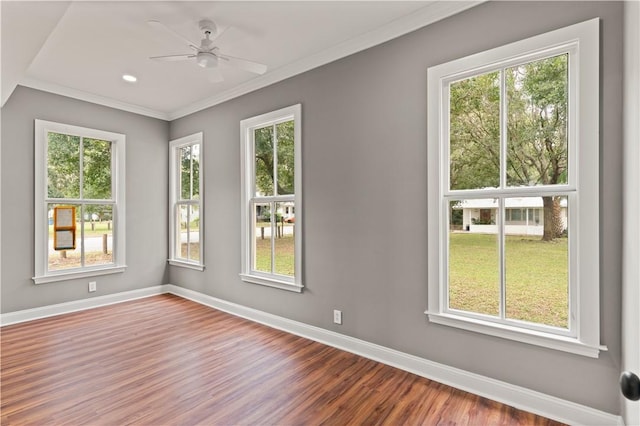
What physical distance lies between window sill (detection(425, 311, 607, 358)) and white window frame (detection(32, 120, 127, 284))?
432 centimetres

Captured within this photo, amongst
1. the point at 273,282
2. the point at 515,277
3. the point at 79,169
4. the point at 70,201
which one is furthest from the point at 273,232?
the point at 79,169

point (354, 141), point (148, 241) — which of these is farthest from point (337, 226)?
point (148, 241)

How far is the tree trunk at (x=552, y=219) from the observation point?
6.94 feet

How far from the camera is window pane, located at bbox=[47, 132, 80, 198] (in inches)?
161

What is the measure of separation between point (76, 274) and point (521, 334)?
498 centimetres

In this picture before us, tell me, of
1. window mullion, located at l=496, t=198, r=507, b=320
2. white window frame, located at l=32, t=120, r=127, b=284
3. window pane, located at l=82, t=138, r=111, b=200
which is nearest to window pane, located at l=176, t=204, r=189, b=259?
white window frame, located at l=32, t=120, r=127, b=284

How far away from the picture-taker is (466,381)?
7.77ft

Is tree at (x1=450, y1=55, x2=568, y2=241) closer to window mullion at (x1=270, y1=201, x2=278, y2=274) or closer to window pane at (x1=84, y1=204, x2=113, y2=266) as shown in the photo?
window mullion at (x1=270, y1=201, x2=278, y2=274)

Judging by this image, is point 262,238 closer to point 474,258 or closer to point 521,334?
point 474,258

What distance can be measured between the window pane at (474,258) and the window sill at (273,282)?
1.58 meters

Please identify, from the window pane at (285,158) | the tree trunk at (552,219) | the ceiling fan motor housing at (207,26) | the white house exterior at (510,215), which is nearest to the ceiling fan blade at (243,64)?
the ceiling fan motor housing at (207,26)

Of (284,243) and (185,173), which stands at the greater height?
(185,173)

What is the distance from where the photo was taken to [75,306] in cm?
424

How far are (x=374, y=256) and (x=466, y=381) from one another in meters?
1.15
